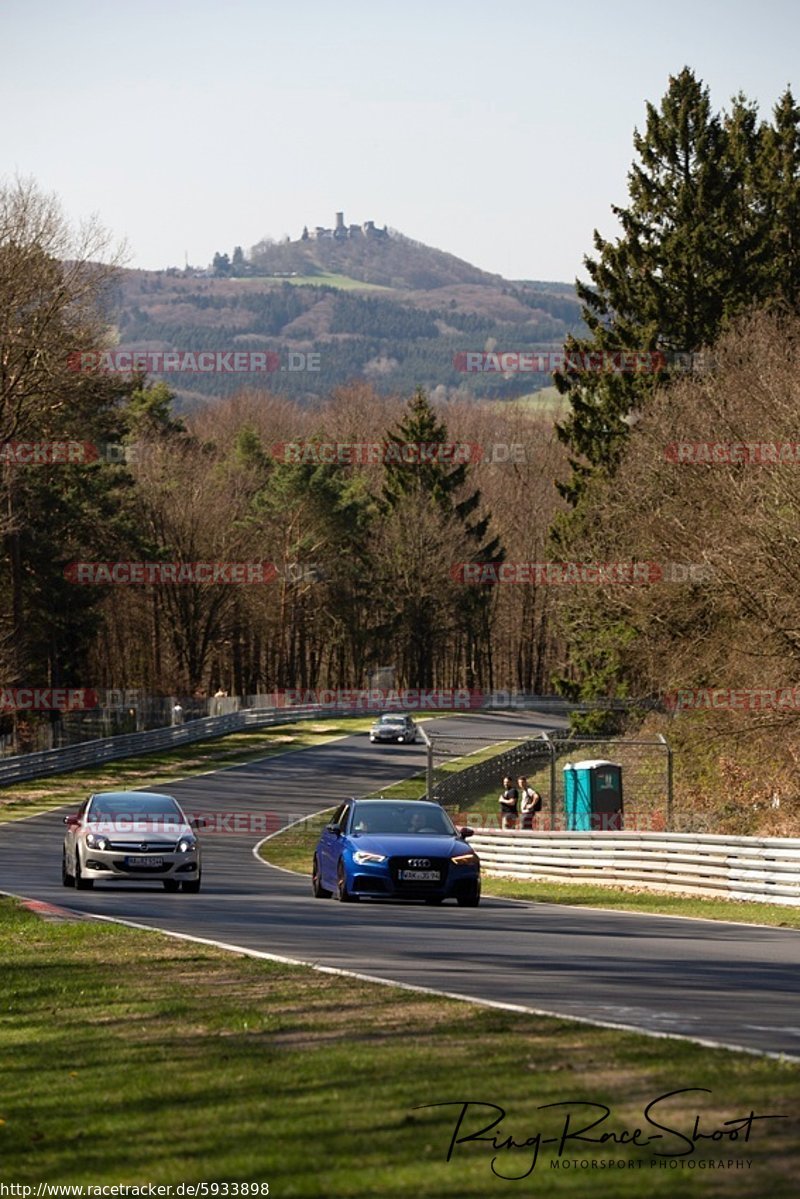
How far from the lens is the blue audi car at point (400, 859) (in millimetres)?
22656

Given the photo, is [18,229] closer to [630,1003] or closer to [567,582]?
[567,582]

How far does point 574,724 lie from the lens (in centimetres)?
6038

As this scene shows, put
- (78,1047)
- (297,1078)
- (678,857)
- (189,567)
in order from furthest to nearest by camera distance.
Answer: (189,567) < (678,857) < (78,1047) < (297,1078)

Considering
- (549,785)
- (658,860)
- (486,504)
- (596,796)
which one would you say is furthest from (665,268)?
(486,504)

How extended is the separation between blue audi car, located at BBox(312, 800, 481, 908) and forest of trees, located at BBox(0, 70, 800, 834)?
47.0 ft

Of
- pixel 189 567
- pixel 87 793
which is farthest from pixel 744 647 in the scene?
pixel 189 567

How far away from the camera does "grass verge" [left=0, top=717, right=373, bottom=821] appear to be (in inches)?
2188

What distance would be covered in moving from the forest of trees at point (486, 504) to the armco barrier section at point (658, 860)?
674 cm

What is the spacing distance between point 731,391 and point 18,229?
21.8 meters

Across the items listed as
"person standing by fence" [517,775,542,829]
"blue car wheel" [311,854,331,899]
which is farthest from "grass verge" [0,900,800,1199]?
"person standing by fence" [517,775,542,829]

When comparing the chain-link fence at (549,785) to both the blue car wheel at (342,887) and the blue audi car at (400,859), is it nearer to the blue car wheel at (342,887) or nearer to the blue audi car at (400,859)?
the blue audi car at (400,859)

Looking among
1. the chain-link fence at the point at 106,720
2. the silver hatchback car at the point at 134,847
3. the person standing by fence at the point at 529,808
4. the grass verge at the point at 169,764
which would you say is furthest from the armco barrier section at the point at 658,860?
the chain-link fence at the point at 106,720

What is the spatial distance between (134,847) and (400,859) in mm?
4424

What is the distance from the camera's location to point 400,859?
22.6 meters
